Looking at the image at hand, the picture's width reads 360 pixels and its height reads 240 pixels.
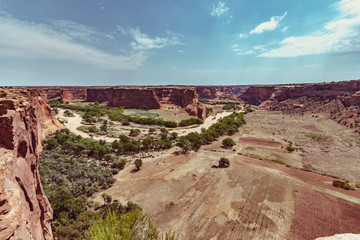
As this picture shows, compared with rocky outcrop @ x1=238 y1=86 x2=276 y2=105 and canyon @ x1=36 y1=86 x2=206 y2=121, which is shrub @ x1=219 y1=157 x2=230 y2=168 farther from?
rocky outcrop @ x1=238 y1=86 x2=276 y2=105

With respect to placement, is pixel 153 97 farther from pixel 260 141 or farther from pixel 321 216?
pixel 321 216

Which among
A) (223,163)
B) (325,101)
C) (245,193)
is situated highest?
(325,101)

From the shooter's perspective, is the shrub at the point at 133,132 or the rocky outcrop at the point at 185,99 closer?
the shrub at the point at 133,132

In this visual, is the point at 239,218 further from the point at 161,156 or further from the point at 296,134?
the point at 296,134

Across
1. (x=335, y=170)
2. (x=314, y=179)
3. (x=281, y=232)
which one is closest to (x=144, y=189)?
(x=281, y=232)

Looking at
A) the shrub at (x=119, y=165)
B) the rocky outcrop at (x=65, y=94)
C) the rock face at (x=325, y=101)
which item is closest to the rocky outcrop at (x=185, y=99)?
the shrub at (x=119, y=165)

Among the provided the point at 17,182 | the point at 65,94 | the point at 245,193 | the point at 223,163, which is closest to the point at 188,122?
the point at 223,163

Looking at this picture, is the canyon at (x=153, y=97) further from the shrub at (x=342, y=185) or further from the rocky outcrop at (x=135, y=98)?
the shrub at (x=342, y=185)
